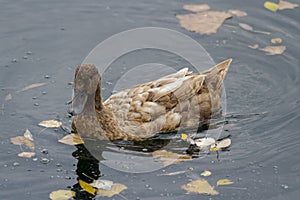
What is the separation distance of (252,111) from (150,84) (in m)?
1.61

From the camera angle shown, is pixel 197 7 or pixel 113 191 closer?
pixel 113 191

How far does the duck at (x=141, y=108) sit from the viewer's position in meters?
8.86

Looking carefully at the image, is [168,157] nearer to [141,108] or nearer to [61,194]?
[141,108]

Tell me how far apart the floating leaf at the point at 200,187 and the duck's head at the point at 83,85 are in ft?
5.76

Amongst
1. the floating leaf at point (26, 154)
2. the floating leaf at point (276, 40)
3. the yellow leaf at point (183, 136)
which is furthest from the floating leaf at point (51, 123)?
the floating leaf at point (276, 40)

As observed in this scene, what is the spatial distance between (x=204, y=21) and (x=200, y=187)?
4478 millimetres

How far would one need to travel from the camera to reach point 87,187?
812cm

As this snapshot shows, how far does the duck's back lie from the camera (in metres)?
9.10

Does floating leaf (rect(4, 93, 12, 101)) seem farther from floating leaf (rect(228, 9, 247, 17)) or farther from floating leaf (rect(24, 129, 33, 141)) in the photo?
floating leaf (rect(228, 9, 247, 17))

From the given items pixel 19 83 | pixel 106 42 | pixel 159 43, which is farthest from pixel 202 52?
pixel 19 83

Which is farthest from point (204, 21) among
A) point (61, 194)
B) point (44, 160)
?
point (61, 194)

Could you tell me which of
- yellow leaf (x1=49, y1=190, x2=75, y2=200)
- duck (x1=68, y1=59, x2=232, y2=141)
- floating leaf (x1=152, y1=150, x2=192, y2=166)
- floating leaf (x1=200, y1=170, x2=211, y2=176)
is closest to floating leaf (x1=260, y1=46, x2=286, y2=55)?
duck (x1=68, y1=59, x2=232, y2=141)

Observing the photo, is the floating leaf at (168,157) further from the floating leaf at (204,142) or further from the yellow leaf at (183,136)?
the yellow leaf at (183,136)

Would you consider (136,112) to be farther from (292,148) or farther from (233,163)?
(292,148)
